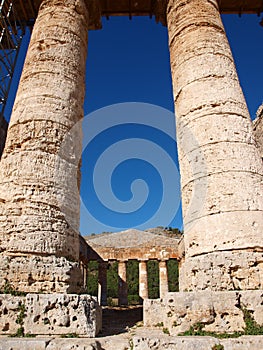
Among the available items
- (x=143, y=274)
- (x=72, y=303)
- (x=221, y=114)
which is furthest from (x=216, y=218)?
(x=143, y=274)

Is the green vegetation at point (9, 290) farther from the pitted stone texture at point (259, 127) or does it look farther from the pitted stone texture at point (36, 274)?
the pitted stone texture at point (259, 127)

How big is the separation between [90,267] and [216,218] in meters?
26.0

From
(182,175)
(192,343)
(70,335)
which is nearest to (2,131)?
(182,175)

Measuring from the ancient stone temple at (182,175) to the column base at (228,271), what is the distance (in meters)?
0.02

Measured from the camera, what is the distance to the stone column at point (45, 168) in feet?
16.0

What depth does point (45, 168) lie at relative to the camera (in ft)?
18.6

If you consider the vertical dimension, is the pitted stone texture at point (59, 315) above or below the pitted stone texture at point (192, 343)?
above

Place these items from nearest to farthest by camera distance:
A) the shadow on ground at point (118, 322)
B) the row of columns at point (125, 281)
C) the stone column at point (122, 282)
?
the shadow on ground at point (118, 322) < the row of columns at point (125, 281) < the stone column at point (122, 282)

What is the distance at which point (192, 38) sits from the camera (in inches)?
293

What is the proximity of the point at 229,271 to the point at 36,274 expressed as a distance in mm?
3128

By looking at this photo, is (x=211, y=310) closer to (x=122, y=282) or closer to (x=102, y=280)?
(x=122, y=282)

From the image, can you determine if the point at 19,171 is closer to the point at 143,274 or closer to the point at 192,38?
the point at 192,38

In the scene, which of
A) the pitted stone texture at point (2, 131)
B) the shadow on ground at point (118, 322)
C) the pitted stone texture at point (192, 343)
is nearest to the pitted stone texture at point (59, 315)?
the shadow on ground at point (118, 322)

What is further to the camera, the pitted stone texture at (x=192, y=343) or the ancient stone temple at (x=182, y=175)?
the ancient stone temple at (x=182, y=175)
